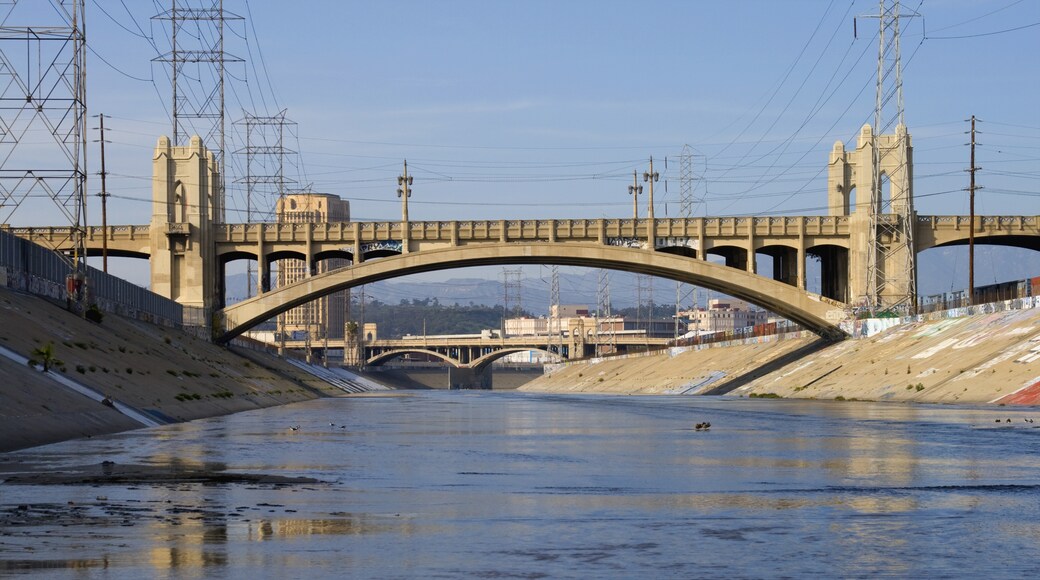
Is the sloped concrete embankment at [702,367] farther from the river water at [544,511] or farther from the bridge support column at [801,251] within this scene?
the river water at [544,511]

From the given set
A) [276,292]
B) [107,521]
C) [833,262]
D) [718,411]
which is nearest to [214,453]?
[107,521]

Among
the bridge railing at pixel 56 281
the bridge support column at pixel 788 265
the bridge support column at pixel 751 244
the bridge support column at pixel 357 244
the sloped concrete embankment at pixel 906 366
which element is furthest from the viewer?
the bridge support column at pixel 788 265

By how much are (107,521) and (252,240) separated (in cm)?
10506

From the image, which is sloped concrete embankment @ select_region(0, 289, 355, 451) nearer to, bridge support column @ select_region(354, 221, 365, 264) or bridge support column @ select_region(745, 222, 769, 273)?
bridge support column @ select_region(354, 221, 365, 264)

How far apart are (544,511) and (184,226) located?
103751mm

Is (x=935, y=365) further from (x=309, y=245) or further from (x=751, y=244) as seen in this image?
(x=309, y=245)

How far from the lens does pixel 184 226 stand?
392 feet

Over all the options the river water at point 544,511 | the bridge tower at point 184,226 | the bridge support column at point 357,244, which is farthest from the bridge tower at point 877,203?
the river water at point 544,511

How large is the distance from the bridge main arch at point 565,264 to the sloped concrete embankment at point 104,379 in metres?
17.2

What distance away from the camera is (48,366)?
44.4 m

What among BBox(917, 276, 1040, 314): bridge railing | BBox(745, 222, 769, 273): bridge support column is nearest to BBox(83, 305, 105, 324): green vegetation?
BBox(917, 276, 1040, 314): bridge railing

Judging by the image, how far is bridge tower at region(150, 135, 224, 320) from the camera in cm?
11988

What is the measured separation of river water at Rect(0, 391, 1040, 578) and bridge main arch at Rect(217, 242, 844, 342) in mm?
75060

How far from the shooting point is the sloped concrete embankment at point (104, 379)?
36625mm
